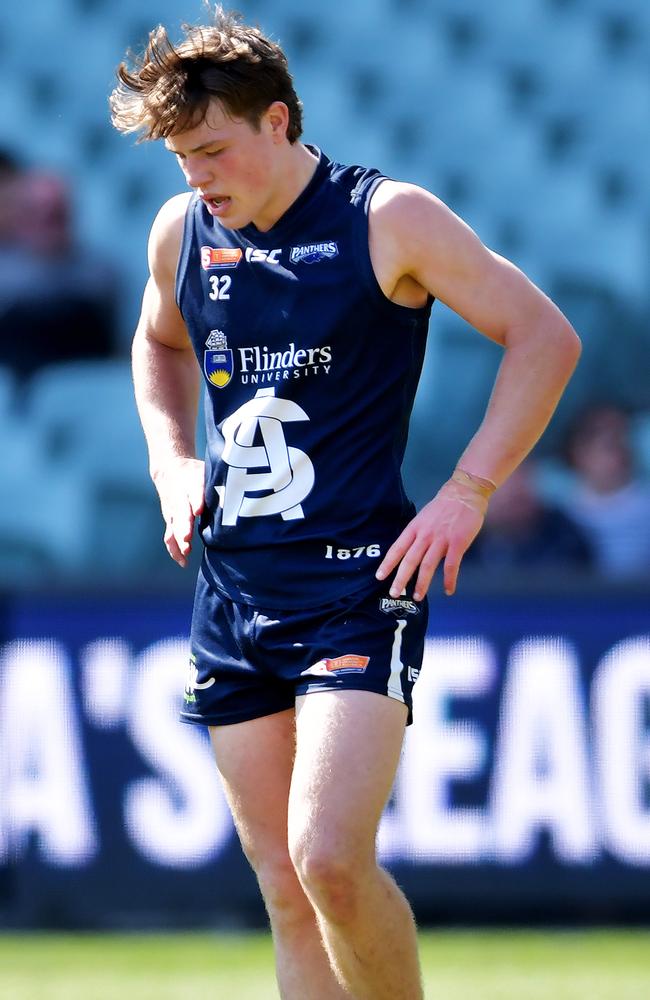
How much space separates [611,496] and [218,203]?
4184 millimetres

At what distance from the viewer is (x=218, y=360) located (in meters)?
3.34

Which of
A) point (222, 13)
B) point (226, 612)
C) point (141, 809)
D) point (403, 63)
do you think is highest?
point (403, 63)

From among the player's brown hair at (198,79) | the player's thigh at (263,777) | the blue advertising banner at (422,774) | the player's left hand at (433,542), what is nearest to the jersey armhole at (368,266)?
the player's brown hair at (198,79)

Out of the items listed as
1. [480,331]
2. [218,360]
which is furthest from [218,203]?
[480,331]

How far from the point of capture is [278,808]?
3.31m

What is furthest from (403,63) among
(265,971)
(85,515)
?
(265,971)

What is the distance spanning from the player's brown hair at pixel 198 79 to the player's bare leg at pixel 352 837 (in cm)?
112

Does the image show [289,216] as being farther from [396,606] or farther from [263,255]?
[396,606]

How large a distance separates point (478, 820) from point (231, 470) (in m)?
2.96

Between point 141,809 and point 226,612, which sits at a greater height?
point 226,612

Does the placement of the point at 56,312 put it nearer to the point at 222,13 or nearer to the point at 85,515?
the point at 85,515

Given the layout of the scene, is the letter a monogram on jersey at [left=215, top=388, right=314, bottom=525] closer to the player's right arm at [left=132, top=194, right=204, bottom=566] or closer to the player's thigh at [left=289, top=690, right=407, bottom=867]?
the player's right arm at [left=132, top=194, right=204, bottom=566]

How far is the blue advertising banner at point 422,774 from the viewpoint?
5883 mm

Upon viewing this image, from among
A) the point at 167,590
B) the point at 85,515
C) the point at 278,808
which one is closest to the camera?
the point at 278,808
